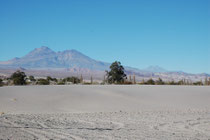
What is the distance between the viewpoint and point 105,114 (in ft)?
38.2

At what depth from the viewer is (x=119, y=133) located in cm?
755

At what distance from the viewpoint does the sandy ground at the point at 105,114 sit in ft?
24.5

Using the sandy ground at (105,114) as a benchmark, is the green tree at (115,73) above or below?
above

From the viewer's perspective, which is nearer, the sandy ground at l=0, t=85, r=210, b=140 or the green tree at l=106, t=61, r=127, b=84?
the sandy ground at l=0, t=85, r=210, b=140

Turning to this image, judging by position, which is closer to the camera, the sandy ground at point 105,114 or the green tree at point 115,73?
the sandy ground at point 105,114

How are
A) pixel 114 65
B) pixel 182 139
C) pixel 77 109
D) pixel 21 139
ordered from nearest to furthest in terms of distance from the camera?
pixel 21 139 → pixel 182 139 → pixel 77 109 → pixel 114 65

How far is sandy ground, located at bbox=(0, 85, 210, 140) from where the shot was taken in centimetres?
748

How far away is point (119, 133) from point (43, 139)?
2006 mm

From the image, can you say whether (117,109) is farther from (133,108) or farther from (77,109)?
(77,109)

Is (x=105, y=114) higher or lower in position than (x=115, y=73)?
lower

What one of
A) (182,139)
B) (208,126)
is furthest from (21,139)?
(208,126)

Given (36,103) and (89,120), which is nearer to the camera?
(89,120)

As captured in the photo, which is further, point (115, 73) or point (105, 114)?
point (115, 73)

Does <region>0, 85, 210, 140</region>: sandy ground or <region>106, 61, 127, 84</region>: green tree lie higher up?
<region>106, 61, 127, 84</region>: green tree
